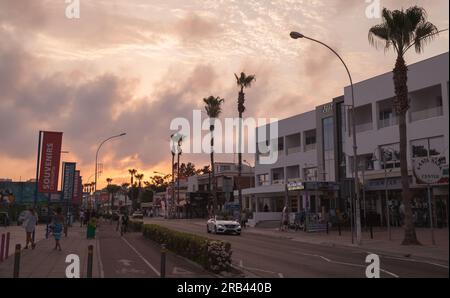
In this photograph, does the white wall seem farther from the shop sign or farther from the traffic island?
the traffic island

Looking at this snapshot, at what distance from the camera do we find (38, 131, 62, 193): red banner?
27.3 m

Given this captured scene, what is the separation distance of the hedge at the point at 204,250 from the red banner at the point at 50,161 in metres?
11.0

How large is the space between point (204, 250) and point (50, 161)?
55.5 ft

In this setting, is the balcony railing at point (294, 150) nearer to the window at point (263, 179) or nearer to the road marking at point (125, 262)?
the window at point (263, 179)

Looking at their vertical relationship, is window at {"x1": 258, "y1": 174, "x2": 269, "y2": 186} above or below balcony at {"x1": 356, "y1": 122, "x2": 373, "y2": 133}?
below

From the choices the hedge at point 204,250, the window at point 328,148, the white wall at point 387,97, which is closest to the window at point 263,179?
the window at point 328,148

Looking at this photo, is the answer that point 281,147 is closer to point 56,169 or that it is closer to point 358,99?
point 358,99

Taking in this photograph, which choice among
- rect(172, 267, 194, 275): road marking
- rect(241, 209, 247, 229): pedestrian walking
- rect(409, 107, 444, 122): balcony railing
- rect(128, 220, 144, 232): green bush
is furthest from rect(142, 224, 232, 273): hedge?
rect(241, 209, 247, 229): pedestrian walking

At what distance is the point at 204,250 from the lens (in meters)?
14.0

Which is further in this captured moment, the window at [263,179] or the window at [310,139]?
the window at [263,179]

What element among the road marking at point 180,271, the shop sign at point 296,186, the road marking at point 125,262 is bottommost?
the road marking at point 125,262

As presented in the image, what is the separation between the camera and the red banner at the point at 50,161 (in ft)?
89.6

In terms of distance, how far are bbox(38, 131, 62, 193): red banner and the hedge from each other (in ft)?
36.1

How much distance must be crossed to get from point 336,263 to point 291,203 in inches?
1492
